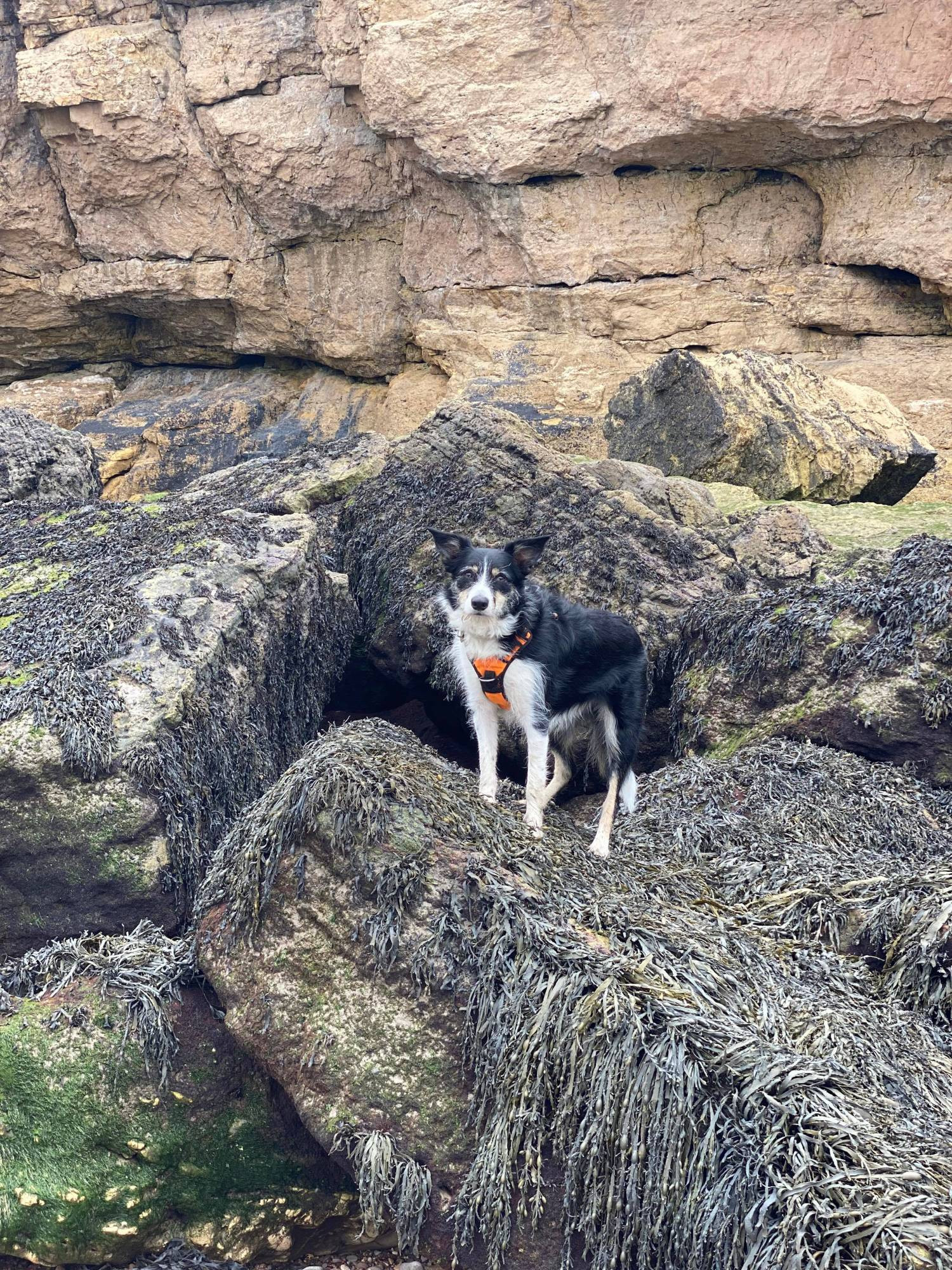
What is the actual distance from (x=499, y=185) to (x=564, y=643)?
39.3 feet

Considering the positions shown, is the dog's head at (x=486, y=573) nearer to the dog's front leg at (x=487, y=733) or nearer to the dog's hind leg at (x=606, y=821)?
the dog's front leg at (x=487, y=733)

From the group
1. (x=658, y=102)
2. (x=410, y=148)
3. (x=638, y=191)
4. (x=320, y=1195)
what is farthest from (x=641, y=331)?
(x=320, y=1195)

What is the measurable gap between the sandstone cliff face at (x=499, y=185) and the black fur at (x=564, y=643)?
8.43 meters

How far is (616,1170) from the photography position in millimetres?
3055

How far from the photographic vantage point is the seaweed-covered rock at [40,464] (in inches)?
279

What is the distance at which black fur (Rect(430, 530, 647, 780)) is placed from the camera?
4.72 m

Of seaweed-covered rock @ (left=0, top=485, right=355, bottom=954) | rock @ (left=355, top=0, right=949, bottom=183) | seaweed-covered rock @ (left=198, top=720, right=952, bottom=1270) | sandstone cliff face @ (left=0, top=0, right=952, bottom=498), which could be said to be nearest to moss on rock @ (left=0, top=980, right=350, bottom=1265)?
seaweed-covered rock @ (left=198, top=720, right=952, bottom=1270)

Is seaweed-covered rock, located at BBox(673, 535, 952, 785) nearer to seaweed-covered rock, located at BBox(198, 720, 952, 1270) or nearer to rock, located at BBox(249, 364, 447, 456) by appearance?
seaweed-covered rock, located at BBox(198, 720, 952, 1270)

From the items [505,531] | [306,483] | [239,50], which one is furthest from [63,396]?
[505,531]

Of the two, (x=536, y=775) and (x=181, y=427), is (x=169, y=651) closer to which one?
(x=536, y=775)

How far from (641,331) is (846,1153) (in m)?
13.5

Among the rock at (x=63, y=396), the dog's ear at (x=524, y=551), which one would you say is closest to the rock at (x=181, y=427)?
the rock at (x=63, y=396)

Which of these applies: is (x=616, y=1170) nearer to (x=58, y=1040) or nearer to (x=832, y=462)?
(x=58, y=1040)

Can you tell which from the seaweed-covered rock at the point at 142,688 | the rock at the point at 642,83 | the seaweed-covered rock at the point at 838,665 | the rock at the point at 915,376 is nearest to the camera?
the seaweed-covered rock at the point at 142,688
